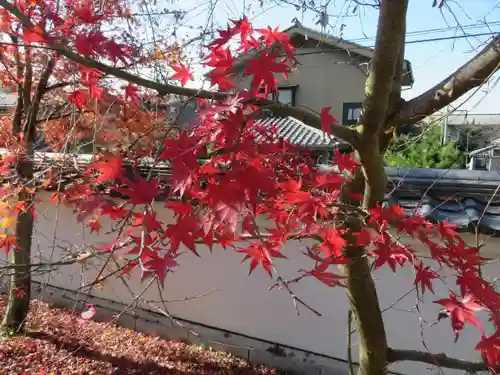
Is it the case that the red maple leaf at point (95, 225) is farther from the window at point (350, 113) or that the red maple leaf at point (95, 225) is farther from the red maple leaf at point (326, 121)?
the window at point (350, 113)

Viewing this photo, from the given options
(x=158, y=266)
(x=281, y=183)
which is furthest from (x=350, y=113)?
(x=158, y=266)

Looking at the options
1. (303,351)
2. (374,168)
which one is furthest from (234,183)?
(303,351)

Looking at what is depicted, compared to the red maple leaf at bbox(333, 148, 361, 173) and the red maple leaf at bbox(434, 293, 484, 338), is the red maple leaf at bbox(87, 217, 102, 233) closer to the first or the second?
the red maple leaf at bbox(333, 148, 361, 173)

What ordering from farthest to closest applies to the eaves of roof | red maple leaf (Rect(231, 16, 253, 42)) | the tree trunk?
the tree trunk, the eaves of roof, red maple leaf (Rect(231, 16, 253, 42))

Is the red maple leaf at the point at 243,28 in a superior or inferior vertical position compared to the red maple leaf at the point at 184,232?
superior

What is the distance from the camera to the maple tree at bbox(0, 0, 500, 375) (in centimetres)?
160

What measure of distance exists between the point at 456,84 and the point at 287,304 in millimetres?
3113

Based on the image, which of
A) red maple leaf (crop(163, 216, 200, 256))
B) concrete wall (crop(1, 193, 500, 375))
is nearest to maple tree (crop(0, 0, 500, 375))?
red maple leaf (crop(163, 216, 200, 256))

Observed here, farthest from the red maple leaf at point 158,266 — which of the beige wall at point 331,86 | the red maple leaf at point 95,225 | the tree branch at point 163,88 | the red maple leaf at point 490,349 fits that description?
the beige wall at point 331,86

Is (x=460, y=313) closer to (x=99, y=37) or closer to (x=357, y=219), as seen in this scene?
(x=357, y=219)

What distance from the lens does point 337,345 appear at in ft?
13.7

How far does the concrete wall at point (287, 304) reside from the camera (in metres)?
3.74

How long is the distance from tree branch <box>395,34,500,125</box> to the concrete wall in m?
1.77

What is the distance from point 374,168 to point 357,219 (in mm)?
326
